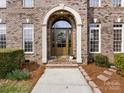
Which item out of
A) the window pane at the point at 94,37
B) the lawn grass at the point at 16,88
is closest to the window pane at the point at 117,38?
the window pane at the point at 94,37

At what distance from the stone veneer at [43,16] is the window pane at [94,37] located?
0.41m

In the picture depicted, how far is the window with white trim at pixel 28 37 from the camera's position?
65.2ft

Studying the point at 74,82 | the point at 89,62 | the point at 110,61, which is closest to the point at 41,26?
the point at 89,62

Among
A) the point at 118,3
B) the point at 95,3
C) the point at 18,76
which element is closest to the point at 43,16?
the point at 95,3

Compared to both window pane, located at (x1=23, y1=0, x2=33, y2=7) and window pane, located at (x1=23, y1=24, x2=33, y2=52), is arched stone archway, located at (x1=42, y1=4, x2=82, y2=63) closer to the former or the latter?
window pane, located at (x1=23, y1=24, x2=33, y2=52)

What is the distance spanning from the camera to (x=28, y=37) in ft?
65.4

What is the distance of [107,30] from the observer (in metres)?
20.5

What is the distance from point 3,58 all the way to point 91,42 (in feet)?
32.0

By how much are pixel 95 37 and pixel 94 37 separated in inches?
3.2

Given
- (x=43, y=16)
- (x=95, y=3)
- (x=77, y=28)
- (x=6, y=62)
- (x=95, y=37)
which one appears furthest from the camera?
(x=95, y=3)

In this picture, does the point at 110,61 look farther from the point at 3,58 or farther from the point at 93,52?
the point at 3,58

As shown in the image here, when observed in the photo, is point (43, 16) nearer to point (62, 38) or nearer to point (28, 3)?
point (28, 3)

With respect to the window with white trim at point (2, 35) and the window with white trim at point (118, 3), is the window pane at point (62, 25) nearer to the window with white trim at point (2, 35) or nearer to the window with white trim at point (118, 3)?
the window with white trim at point (118, 3)

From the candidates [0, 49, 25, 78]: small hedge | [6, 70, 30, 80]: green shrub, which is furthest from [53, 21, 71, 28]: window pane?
[6, 70, 30, 80]: green shrub
